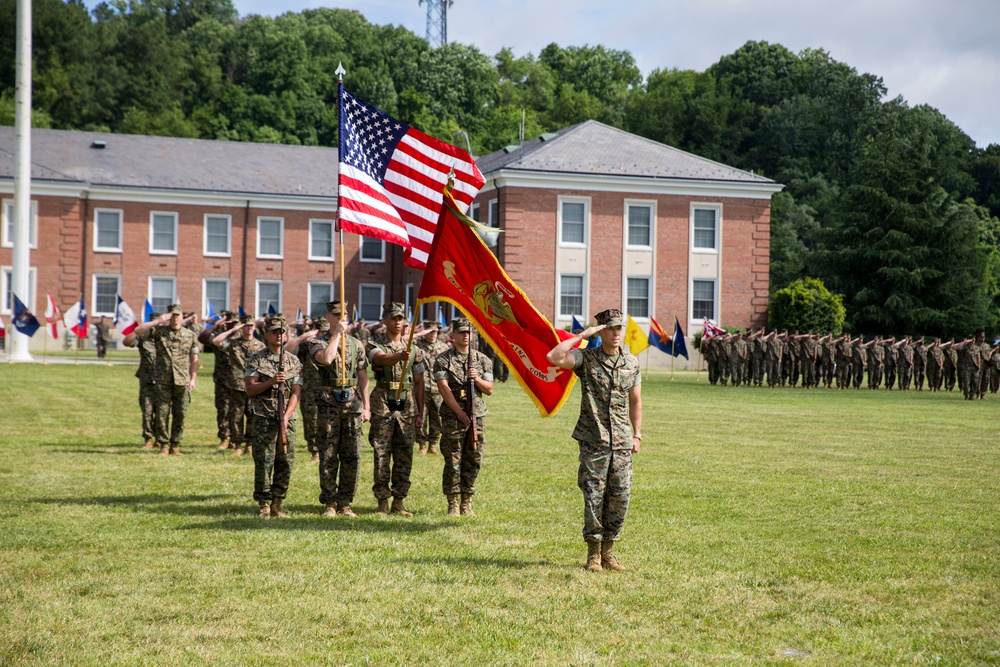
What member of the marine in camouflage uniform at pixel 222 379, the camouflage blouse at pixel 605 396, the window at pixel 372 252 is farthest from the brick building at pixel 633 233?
the camouflage blouse at pixel 605 396

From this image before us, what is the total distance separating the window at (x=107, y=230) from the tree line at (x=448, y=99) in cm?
1883

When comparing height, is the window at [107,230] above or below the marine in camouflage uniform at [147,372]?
above

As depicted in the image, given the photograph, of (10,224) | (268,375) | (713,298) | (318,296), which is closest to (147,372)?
(268,375)

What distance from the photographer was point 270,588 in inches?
349

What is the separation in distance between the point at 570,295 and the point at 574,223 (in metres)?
3.16

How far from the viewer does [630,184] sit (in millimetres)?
52625

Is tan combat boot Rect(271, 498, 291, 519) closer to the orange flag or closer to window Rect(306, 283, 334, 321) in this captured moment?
the orange flag

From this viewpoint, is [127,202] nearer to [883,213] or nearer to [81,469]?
[883,213]

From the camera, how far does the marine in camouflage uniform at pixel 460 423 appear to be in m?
12.4

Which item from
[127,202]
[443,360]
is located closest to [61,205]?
[127,202]

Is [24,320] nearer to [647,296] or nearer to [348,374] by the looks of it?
[647,296]

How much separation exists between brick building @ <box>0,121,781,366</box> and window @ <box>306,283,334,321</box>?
0.08 metres

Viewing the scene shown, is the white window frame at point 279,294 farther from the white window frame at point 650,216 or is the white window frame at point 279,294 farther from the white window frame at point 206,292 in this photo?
the white window frame at point 650,216

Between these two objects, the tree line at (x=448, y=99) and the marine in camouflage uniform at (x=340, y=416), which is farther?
the tree line at (x=448, y=99)
